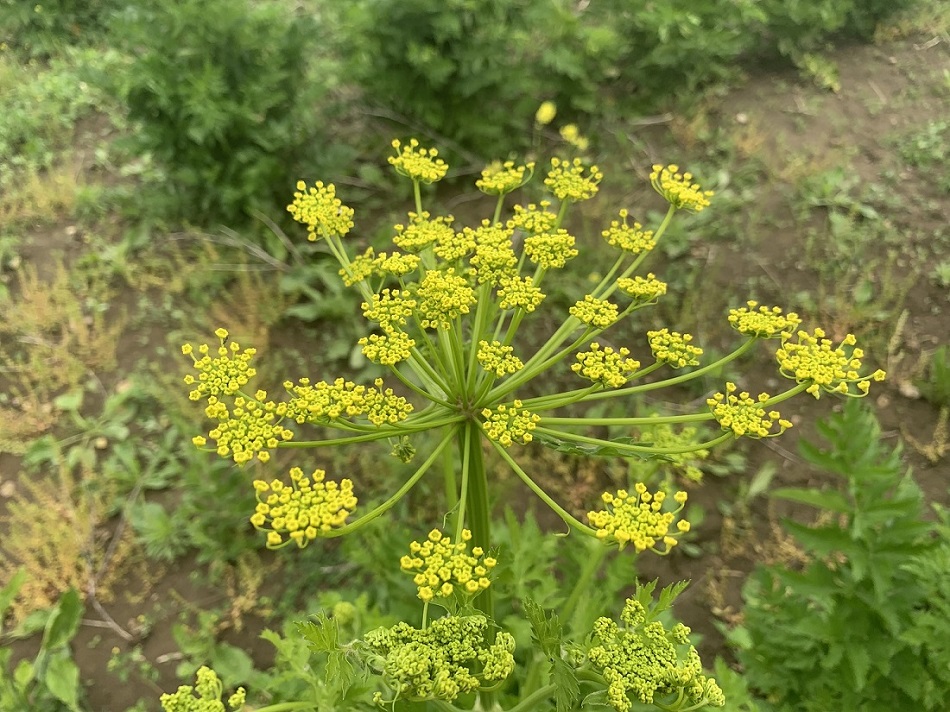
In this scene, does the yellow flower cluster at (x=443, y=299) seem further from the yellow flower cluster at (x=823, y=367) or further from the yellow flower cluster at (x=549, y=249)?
the yellow flower cluster at (x=823, y=367)

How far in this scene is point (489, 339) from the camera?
233cm

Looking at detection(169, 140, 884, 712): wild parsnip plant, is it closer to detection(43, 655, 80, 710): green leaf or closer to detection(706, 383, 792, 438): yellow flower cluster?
detection(706, 383, 792, 438): yellow flower cluster

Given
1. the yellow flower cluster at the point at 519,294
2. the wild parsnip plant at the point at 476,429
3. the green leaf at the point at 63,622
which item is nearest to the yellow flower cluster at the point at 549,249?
the wild parsnip plant at the point at 476,429

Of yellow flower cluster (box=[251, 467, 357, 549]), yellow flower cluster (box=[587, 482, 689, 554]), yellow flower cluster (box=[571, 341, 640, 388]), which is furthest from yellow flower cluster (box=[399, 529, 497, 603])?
yellow flower cluster (box=[571, 341, 640, 388])

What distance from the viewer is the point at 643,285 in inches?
82.6

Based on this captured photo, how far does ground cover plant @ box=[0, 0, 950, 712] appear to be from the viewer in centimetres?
283

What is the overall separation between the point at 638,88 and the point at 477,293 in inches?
215

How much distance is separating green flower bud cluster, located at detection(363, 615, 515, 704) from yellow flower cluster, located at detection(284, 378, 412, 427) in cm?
57

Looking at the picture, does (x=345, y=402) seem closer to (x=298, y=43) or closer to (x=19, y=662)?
→ (x=19, y=662)

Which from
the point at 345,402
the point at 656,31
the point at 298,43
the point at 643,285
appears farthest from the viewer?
the point at 656,31

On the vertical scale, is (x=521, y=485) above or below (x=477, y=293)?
below

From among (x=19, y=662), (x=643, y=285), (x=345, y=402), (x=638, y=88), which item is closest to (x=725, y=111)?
(x=638, y=88)

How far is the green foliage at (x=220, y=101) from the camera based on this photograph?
4.85 m

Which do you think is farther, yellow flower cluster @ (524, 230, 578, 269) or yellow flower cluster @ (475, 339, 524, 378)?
yellow flower cluster @ (524, 230, 578, 269)
